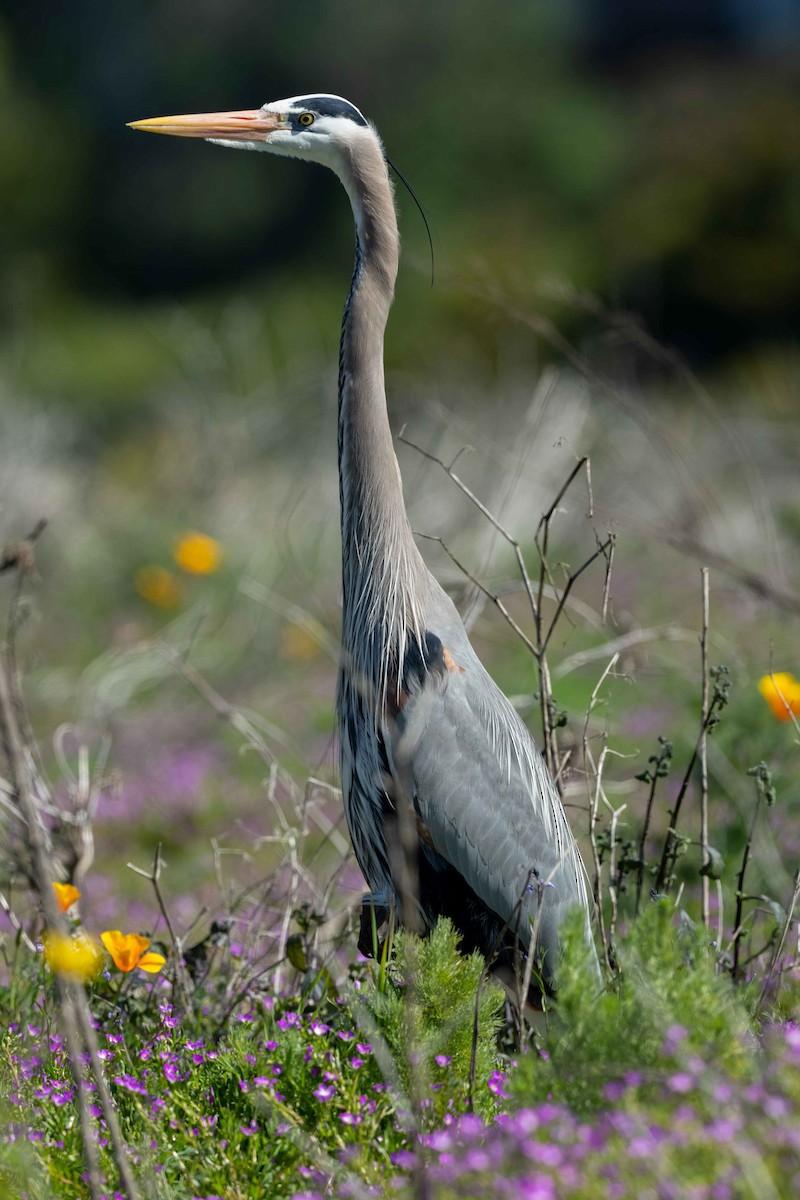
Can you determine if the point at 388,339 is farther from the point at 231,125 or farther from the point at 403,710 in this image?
the point at 403,710

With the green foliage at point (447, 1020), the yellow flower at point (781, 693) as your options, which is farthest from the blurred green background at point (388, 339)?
the green foliage at point (447, 1020)

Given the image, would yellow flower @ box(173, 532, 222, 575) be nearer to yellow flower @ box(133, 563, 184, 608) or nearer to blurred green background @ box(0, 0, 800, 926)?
blurred green background @ box(0, 0, 800, 926)

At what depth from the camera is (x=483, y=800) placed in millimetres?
3084

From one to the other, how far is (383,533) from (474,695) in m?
0.46

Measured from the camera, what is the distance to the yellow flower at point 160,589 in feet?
24.6

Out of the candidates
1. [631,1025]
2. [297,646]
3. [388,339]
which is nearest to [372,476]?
[631,1025]

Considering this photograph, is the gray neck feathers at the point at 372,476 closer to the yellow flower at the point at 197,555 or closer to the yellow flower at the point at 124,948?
the yellow flower at the point at 124,948

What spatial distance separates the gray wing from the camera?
3055mm

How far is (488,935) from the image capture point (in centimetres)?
319

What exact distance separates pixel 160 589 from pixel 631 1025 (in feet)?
19.0

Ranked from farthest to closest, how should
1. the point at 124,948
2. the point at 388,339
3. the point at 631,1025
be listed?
the point at 388,339 → the point at 124,948 → the point at 631,1025

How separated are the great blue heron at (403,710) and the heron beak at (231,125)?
1 centimetres

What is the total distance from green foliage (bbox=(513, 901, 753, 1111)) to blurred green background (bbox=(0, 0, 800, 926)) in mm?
1161

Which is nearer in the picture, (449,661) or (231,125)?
(449,661)
